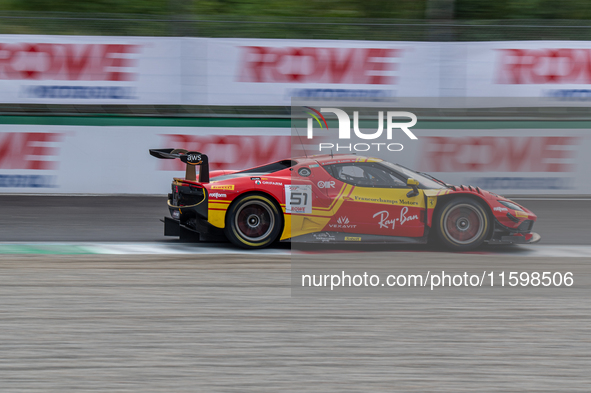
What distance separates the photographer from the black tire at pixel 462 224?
613 centimetres

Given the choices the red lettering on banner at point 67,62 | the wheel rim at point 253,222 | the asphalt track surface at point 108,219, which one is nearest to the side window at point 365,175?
the wheel rim at point 253,222

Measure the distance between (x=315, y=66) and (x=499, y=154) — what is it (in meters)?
3.46

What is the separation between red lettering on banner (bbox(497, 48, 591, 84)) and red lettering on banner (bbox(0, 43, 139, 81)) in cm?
645

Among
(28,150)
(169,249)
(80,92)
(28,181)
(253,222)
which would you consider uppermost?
(80,92)

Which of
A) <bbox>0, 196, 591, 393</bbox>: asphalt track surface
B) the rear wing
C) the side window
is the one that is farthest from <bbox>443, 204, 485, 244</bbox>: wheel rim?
the rear wing

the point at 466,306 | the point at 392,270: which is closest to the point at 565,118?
the point at 392,270

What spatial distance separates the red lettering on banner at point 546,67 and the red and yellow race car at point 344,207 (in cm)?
510

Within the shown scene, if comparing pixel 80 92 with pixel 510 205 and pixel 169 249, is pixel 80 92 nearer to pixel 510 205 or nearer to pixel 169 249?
pixel 169 249

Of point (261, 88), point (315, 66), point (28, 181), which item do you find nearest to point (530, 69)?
point (315, 66)

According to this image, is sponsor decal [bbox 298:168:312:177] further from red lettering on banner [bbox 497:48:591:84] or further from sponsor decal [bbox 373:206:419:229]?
red lettering on banner [bbox 497:48:591:84]

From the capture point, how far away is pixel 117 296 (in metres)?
4.48

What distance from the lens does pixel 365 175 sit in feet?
20.2

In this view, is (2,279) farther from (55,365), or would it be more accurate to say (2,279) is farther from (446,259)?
(446,259)

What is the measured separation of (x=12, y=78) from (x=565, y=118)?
30.4 feet
